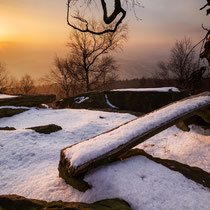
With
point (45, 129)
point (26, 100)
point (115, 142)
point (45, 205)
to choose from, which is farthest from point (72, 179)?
point (26, 100)

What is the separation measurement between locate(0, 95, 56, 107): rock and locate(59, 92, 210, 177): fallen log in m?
6.34

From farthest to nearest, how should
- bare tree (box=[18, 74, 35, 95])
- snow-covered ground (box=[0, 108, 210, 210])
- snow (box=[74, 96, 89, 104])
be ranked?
bare tree (box=[18, 74, 35, 95]), snow (box=[74, 96, 89, 104]), snow-covered ground (box=[0, 108, 210, 210])

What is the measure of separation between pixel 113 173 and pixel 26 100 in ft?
24.3

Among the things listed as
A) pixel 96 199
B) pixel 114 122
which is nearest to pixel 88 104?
pixel 114 122

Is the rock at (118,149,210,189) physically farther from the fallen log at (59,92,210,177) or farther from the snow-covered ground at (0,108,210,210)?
the fallen log at (59,92,210,177)

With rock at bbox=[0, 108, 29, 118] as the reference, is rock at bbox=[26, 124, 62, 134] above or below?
below

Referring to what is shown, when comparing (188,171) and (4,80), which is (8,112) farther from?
(4,80)

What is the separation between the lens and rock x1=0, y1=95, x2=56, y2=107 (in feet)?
25.0

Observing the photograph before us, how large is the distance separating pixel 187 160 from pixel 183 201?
1416 millimetres

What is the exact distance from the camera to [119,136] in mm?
2645

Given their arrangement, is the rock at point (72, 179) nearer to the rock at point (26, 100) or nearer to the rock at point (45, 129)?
the rock at point (45, 129)

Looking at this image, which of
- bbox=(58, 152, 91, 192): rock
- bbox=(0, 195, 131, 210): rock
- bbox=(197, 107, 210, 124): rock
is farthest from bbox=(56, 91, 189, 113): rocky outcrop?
bbox=(0, 195, 131, 210): rock

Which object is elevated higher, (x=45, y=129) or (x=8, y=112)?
(x=8, y=112)

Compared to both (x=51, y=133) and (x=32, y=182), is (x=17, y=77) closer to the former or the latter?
(x=51, y=133)
